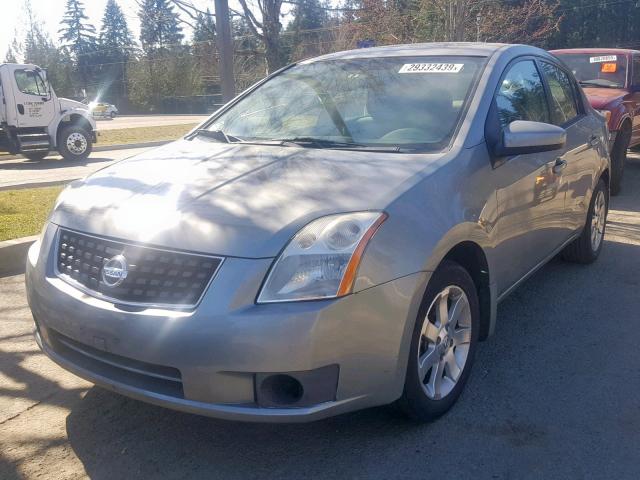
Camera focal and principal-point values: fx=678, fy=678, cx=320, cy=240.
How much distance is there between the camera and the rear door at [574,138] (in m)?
4.65

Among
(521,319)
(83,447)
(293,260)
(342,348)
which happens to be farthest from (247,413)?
(521,319)

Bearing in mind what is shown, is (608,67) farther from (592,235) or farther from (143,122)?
(143,122)

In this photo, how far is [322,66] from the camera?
4473 millimetres

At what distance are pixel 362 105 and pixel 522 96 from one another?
108cm

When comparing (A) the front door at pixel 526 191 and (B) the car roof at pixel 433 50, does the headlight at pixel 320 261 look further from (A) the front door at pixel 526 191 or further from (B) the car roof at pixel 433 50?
(B) the car roof at pixel 433 50

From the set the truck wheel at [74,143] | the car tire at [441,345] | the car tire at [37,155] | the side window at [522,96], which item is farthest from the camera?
the car tire at [37,155]

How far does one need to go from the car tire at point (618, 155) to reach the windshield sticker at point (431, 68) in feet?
16.8

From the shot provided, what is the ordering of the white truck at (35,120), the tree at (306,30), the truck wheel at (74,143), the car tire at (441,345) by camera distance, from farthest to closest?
1. the truck wheel at (74,143)
2. the white truck at (35,120)
3. the tree at (306,30)
4. the car tire at (441,345)

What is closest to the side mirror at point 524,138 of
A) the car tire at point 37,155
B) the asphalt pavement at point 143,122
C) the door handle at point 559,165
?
the door handle at point 559,165

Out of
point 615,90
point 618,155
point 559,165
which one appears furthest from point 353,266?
point 615,90

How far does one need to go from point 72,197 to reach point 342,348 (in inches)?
63.6

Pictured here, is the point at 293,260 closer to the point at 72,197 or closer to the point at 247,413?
the point at 247,413

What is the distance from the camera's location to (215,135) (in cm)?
413

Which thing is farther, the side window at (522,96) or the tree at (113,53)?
the tree at (113,53)
